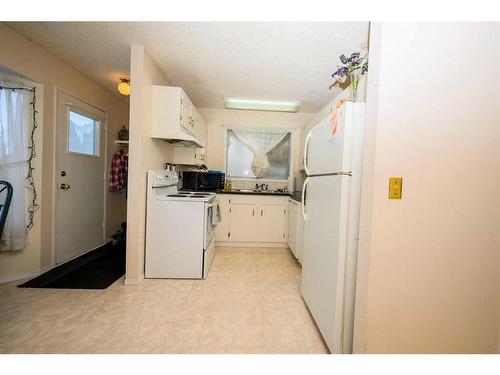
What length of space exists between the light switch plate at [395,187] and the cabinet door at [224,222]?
2.75 metres

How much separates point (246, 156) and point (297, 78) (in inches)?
73.4

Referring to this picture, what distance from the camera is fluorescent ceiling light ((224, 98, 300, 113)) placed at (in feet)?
11.7

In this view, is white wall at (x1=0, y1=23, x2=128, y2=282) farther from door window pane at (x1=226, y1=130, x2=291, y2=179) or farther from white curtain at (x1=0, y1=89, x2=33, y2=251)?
door window pane at (x1=226, y1=130, x2=291, y2=179)

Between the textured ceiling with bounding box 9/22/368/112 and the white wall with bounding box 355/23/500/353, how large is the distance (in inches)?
42.2

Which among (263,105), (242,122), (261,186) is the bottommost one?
(261,186)

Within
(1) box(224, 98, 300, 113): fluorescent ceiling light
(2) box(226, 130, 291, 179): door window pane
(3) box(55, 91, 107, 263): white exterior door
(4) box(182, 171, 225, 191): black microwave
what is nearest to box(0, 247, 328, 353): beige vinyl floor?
(3) box(55, 91, 107, 263): white exterior door

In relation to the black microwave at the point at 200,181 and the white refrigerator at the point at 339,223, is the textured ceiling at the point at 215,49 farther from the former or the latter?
the black microwave at the point at 200,181

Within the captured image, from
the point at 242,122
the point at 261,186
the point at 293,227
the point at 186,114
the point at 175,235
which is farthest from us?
the point at 261,186

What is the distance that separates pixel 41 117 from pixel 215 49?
79.9 inches

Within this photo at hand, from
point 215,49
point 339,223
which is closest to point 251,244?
point 339,223

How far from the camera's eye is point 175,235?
237 cm

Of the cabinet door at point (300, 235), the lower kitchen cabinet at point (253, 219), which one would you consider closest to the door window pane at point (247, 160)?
the lower kitchen cabinet at point (253, 219)

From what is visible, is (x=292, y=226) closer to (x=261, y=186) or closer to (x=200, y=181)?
(x=261, y=186)
